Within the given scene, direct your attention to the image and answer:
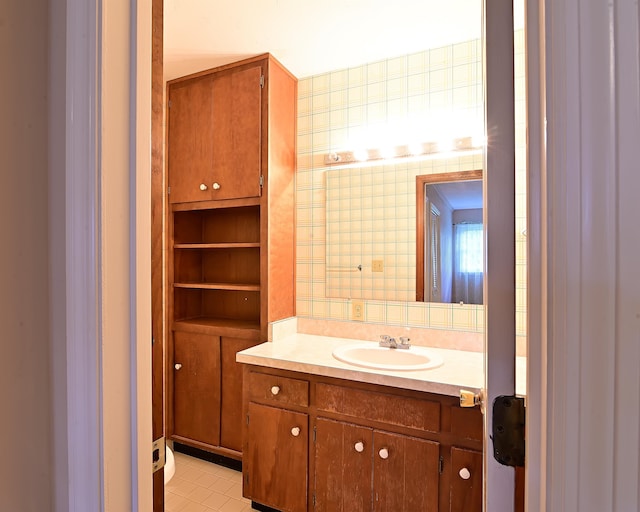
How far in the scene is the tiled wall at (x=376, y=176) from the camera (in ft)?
6.44

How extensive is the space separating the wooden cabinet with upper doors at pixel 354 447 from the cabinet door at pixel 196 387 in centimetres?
55

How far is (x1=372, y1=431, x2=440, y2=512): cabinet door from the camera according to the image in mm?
1438

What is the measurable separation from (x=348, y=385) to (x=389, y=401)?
0.63ft

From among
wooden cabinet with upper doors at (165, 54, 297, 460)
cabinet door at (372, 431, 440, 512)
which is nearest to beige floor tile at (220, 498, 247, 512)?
wooden cabinet with upper doors at (165, 54, 297, 460)

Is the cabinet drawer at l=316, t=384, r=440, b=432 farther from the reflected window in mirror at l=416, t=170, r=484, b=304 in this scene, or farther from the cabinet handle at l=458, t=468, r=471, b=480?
the reflected window in mirror at l=416, t=170, r=484, b=304

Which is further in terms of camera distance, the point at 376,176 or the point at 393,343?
the point at 376,176

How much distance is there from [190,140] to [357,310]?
158 centimetres

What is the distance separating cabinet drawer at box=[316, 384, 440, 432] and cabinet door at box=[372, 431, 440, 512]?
0.07m

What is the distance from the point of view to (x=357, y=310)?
2.18 m

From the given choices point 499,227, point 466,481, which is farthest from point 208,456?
point 499,227
